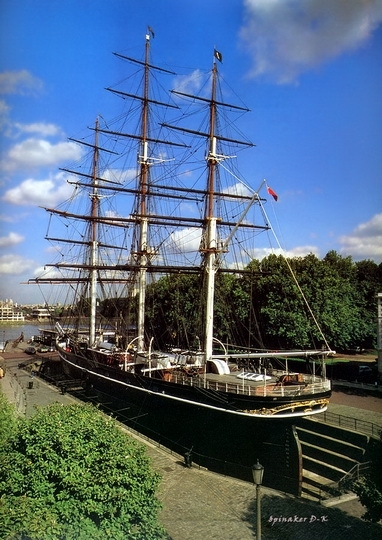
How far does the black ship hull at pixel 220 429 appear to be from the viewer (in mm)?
19031

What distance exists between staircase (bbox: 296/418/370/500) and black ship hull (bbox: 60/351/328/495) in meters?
1.42

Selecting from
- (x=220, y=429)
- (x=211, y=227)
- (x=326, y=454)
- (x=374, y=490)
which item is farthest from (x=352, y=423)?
(x=211, y=227)

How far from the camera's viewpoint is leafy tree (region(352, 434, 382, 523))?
1208cm

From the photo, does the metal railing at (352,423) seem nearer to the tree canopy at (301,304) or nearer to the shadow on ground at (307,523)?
the shadow on ground at (307,523)

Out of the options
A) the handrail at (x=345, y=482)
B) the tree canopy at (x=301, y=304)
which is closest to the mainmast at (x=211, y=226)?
the tree canopy at (x=301, y=304)

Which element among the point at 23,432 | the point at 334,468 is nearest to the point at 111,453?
the point at 23,432

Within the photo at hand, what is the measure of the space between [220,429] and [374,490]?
9.48m

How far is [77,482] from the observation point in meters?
9.46

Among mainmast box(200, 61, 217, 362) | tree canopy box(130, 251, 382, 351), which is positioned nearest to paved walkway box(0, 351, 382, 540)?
mainmast box(200, 61, 217, 362)

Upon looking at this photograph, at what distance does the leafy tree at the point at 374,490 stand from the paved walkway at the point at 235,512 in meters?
1.63

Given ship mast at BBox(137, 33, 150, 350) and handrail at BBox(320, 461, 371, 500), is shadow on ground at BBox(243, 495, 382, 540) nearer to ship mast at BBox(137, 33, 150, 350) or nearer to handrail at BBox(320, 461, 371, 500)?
handrail at BBox(320, 461, 371, 500)

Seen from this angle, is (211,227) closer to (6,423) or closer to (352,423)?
(352,423)

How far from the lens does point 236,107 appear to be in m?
30.8

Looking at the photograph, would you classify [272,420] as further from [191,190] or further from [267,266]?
[267,266]
